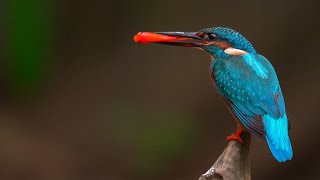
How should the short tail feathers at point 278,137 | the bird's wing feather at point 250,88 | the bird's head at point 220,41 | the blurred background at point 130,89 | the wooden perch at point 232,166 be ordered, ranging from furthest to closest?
the blurred background at point 130,89 → the bird's head at point 220,41 → the bird's wing feather at point 250,88 → the short tail feathers at point 278,137 → the wooden perch at point 232,166

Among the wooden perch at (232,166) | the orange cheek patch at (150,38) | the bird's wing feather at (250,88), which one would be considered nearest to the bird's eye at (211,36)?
the bird's wing feather at (250,88)

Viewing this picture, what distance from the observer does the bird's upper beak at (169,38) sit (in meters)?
3.13

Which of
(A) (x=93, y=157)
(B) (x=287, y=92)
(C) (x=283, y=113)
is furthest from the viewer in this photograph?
(A) (x=93, y=157)

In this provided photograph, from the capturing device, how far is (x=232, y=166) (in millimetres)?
2754

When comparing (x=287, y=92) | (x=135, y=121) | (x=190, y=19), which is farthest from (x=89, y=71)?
(x=287, y=92)

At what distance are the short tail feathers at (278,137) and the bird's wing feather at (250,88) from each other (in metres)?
0.03

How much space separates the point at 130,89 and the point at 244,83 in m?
3.25

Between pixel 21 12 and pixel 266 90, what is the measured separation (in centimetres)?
354

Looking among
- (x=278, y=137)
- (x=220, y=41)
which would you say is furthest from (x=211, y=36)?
(x=278, y=137)

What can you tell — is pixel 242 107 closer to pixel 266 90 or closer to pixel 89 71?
pixel 266 90

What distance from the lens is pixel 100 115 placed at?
6.69m

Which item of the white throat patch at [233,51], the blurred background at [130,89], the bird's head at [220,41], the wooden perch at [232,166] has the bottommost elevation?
the wooden perch at [232,166]

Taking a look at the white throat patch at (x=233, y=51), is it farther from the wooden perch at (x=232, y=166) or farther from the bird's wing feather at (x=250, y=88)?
the wooden perch at (x=232, y=166)

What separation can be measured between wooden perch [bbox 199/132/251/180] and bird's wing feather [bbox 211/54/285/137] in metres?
0.26
